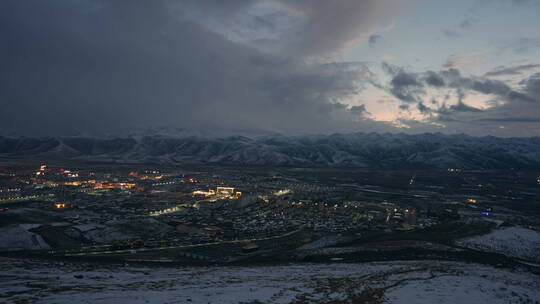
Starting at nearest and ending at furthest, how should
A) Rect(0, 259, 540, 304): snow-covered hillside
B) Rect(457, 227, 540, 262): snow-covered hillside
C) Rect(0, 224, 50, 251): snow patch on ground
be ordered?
Rect(0, 259, 540, 304): snow-covered hillside < Rect(0, 224, 50, 251): snow patch on ground < Rect(457, 227, 540, 262): snow-covered hillside

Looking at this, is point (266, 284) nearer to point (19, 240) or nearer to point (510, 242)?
point (19, 240)

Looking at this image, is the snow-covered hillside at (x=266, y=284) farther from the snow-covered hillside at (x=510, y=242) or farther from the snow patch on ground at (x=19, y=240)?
the snow patch on ground at (x=19, y=240)

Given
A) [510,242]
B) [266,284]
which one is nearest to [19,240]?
[266,284]

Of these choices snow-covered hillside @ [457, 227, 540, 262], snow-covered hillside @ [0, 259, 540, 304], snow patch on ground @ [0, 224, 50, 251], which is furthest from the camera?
snow-covered hillside @ [457, 227, 540, 262]

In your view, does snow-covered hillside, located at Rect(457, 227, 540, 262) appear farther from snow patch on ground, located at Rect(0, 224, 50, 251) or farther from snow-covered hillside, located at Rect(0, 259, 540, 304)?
snow patch on ground, located at Rect(0, 224, 50, 251)

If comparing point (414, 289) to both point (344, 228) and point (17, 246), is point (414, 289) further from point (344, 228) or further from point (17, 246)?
point (17, 246)

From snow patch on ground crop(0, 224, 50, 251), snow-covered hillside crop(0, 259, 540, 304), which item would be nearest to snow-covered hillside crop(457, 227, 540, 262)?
snow-covered hillside crop(0, 259, 540, 304)

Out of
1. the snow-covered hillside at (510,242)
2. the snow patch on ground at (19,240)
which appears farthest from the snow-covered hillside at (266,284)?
the snow patch on ground at (19,240)
